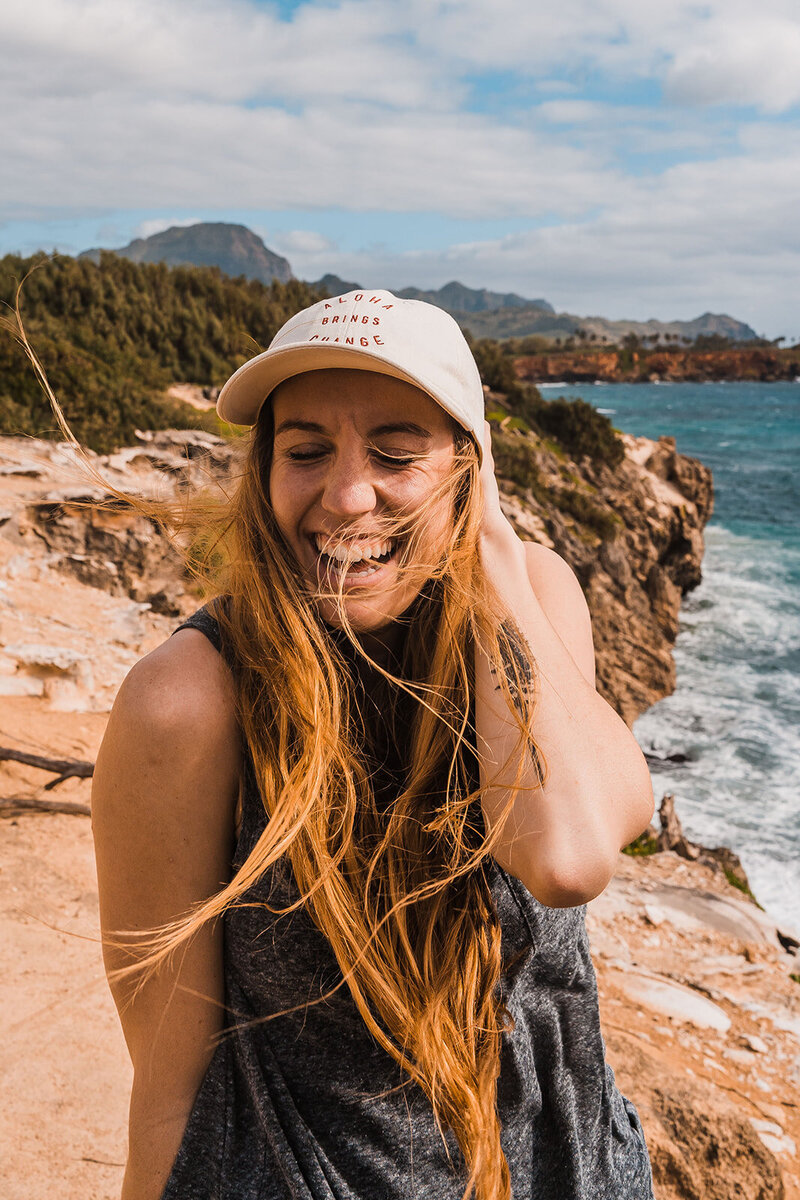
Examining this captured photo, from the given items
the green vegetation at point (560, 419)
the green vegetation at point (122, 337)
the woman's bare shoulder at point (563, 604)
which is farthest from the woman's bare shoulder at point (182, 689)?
the green vegetation at point (560, 419)

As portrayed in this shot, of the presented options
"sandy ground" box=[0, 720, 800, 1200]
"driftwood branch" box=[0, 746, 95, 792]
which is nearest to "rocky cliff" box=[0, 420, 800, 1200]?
"sandy ground" box=[0, 720, 800, 1200]

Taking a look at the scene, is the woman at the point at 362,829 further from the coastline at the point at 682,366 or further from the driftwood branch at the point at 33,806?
the coastline at the point at 682,366

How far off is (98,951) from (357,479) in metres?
3.28

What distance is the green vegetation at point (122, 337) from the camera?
459 inches

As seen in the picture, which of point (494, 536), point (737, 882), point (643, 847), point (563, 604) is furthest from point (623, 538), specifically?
point (494, 536)

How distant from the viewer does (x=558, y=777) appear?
151 centimetres

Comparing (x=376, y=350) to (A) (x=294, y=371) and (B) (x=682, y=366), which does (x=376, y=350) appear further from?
(B) (x=682, y=366)

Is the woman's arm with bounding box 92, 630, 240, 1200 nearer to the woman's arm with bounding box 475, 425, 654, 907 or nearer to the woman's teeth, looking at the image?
the woman's teeth

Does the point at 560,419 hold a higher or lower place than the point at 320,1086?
higher

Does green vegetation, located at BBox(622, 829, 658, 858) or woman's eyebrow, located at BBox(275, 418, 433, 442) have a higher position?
woman's eyebrow, located at BBox(275, 418, 433, 442)

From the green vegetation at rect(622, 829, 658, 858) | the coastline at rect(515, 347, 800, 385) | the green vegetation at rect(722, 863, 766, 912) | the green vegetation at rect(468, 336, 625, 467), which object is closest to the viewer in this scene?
the green vegetation at rect(722, 863, 766, 912)

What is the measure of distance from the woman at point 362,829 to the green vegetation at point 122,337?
883 cm

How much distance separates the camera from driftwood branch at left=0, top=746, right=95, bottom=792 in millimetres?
5020

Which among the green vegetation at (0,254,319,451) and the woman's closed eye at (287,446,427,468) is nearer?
the woman's closed eye at (287,446,427,468)
